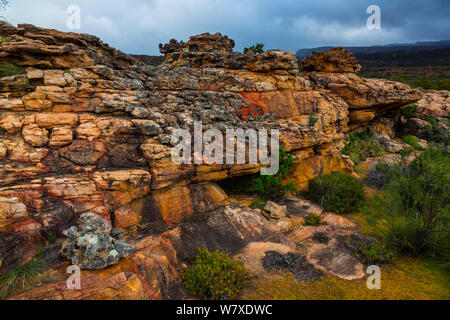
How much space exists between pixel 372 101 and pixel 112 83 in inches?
783

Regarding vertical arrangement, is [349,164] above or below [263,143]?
below

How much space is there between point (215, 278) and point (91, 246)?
10.3 feet

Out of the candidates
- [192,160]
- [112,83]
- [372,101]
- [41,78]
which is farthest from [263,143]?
[372,101]

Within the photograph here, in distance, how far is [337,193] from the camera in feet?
34.4

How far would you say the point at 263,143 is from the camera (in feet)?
31.8

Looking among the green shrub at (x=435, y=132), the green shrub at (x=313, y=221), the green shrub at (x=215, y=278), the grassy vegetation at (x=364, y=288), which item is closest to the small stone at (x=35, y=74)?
the green shrub at (x=215, y=278)

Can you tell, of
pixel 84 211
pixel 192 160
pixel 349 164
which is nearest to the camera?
pixel 84 211

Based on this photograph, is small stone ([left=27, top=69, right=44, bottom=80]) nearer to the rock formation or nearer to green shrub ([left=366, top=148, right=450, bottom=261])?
the rock formation

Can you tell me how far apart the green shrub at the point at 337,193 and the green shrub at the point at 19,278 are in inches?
409

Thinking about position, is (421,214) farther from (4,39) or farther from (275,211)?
(4,39)

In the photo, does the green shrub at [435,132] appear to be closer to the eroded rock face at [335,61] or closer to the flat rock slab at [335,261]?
the eroded rock face at [335,61]

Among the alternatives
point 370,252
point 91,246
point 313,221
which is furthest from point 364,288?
point 91,246
